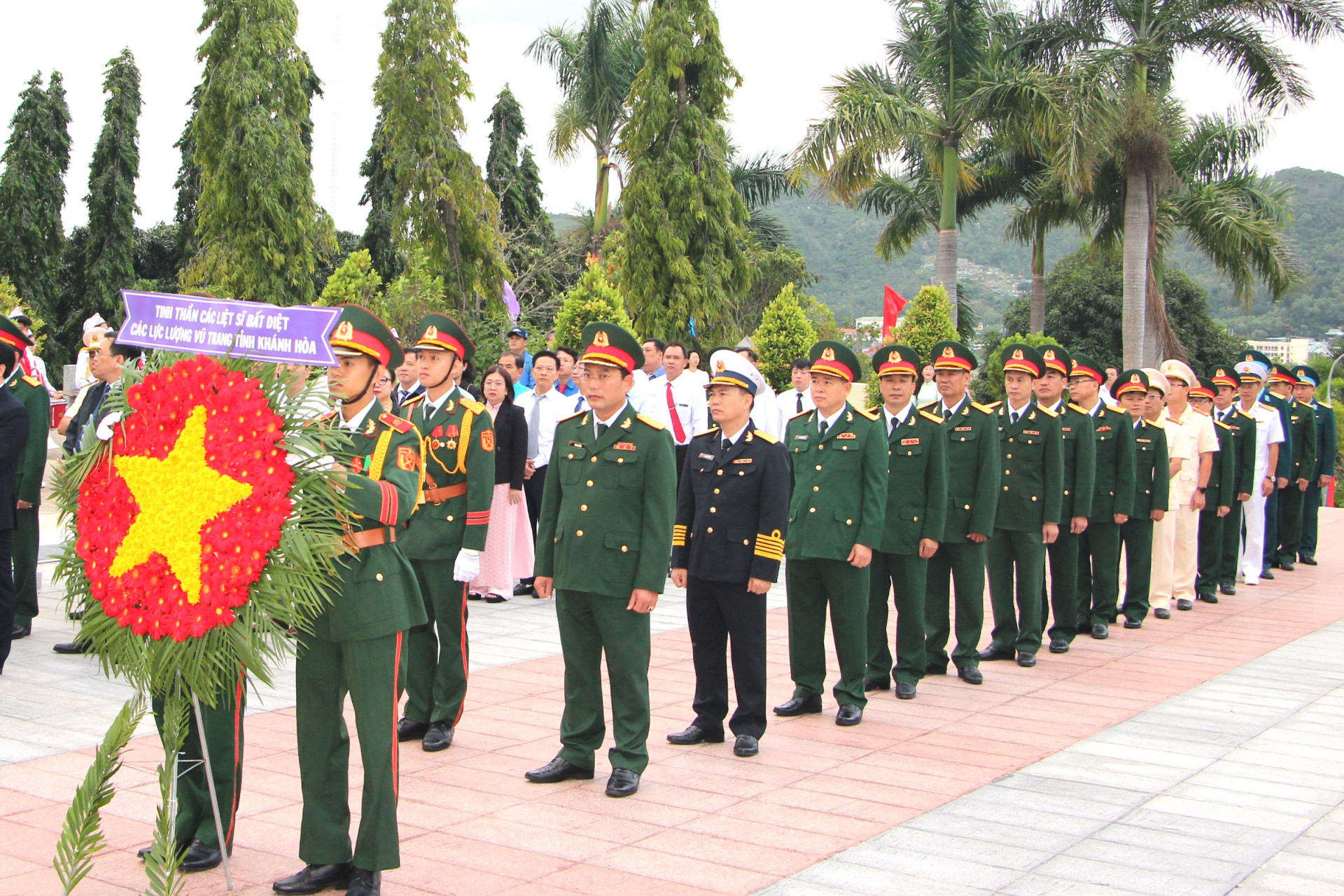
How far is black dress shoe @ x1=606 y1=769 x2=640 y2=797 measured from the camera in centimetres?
538

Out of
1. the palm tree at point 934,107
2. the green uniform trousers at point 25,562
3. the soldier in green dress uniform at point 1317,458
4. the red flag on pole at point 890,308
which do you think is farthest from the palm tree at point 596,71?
the green uniform trousers at point 25,562

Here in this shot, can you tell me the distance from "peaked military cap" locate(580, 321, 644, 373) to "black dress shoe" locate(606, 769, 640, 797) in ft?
5.70

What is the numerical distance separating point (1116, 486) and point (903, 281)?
7032 centimetres

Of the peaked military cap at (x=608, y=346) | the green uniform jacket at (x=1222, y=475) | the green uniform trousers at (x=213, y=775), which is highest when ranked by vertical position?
the peaked military cap at (x=608, y=346)

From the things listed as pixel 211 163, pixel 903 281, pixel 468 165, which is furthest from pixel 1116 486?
pixel 903 281

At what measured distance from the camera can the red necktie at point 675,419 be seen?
11883 millimetres

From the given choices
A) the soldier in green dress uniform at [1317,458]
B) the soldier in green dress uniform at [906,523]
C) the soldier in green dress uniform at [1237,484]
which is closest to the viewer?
the soldier in green dress uniform at [906,523]

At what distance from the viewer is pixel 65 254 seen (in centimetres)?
4094

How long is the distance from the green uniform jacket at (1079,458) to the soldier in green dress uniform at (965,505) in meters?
1.24

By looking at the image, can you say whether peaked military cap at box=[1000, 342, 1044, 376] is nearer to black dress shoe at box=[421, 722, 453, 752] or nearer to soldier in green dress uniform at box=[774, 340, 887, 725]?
soldier in green dress uniform at box=[774, 340, 887, 725]

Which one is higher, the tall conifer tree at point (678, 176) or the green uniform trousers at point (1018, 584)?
the tall conifer tree at point (678, 176)

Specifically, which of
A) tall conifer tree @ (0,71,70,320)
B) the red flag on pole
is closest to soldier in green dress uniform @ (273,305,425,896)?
the red flag on pole

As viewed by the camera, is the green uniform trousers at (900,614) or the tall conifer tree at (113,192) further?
the tall conifer tree at (113,192)

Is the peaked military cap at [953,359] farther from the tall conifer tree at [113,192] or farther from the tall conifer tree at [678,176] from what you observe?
the tall conifer tree at [113,192]
